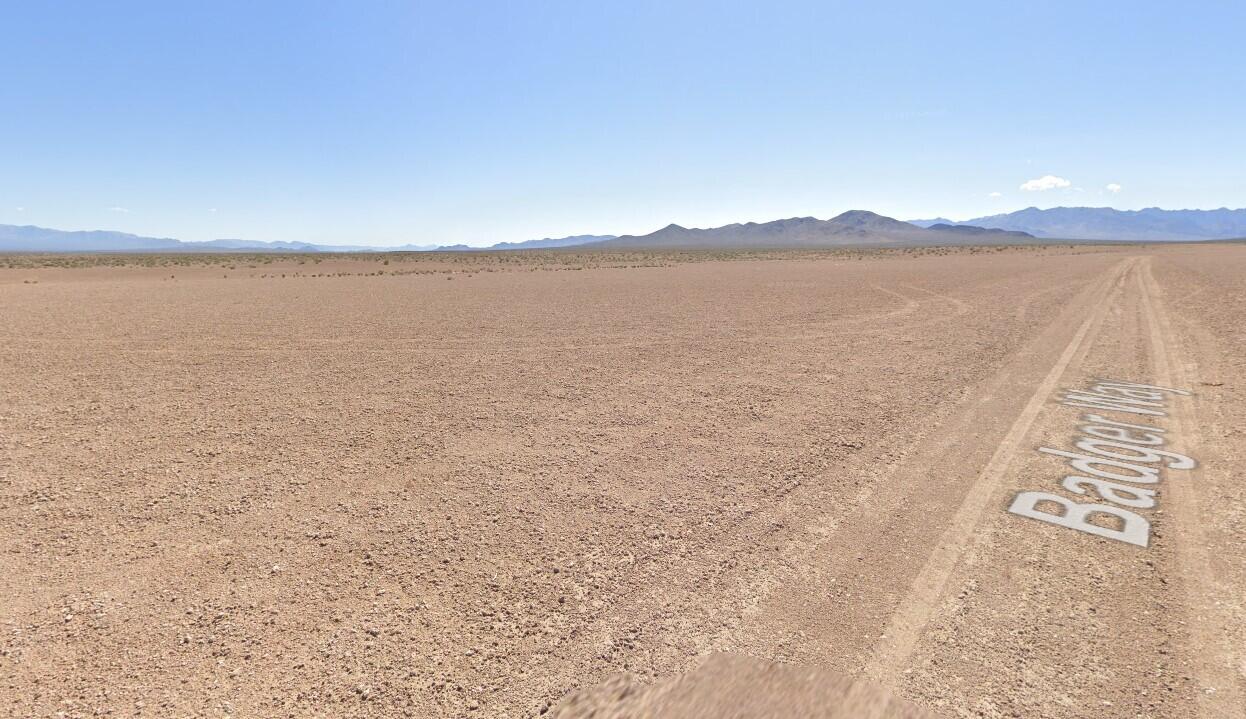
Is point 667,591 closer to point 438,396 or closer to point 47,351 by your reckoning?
point 438,396

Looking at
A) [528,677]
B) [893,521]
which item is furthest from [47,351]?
[893,521]

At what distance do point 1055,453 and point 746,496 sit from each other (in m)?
3.07

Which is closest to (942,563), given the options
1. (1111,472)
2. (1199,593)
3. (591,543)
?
(1199,593)

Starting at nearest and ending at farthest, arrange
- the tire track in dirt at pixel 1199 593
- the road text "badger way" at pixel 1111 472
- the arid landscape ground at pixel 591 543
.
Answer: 1. the tire track in dirt at pixel 1199 593
2. the arid landscape ground at pixel 591 543
3. the road text "badger way" at pixel 1111 472

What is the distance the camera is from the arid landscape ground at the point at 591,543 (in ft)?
8.90

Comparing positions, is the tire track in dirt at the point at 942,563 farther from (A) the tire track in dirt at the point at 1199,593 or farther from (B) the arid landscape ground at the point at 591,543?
(A) the tire track in dirt at the point at 1199,593

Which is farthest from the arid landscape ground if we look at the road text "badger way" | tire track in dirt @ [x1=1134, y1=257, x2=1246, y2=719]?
the road text "badger way"

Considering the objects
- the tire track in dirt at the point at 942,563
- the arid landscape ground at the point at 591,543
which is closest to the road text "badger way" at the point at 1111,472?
the arid landscape ground at the point at 591,543

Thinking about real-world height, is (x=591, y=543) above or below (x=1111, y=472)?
below

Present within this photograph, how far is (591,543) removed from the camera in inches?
156

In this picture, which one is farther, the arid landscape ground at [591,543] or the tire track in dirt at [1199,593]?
the arid landscape ground at [591,543]

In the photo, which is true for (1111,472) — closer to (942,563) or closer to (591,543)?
(942,563)

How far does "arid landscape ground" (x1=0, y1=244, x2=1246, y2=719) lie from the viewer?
2713 millimetres

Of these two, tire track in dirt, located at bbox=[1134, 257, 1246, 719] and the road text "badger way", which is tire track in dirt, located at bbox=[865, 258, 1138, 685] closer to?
the road text "badger way"
